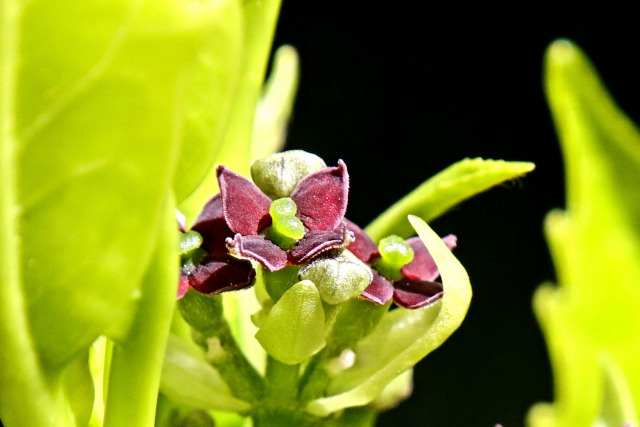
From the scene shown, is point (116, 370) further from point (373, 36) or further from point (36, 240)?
point (373, 36)

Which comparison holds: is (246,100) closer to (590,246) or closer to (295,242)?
(295,242)

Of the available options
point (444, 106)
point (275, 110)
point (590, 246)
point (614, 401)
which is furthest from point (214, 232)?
point (444, 106)

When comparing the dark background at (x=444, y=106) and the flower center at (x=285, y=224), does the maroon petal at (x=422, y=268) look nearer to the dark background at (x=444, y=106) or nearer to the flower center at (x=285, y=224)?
the flower center at (x=285, y=224)

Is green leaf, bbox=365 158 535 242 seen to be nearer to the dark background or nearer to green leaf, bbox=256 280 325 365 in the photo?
green leaf, bbox=256 280 325 365

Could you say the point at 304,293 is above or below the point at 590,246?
above

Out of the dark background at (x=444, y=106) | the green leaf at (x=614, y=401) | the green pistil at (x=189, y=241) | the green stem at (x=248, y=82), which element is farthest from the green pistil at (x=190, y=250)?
the dark background at (x=444, y=106)

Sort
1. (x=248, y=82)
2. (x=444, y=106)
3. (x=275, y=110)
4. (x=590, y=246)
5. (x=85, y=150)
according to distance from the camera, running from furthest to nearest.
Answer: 1. (x=444, y=106)
2. (x=590, y=246)
3. (x=275, y=110)
4. (x=248, y=82)
5. (x=85, y=150)

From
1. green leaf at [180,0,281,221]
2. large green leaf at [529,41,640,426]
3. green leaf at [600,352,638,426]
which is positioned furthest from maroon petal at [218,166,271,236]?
large green leaf at [529,41,640,426]
